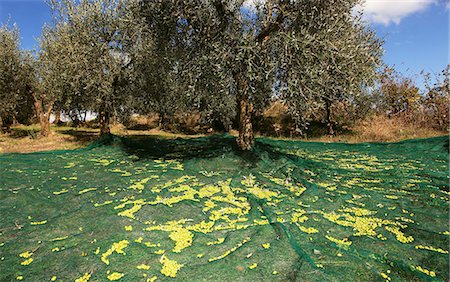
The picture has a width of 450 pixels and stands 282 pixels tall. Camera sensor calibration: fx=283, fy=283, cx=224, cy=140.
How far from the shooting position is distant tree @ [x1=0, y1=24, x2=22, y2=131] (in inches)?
834

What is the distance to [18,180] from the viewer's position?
8766 millimetres

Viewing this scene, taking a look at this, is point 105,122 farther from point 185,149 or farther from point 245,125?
point 245,125

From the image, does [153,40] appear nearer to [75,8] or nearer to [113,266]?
[75,8]

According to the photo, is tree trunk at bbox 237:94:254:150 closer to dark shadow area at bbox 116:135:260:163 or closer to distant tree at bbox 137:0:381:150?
dark shadow area at bbox 116:135:260:163

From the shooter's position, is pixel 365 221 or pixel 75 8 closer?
pixel 365 221

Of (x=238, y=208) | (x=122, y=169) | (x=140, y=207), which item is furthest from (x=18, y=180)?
(x=238, y=208)

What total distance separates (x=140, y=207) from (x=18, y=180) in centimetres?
497

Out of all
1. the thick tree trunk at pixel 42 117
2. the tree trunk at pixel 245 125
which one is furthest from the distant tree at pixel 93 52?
the tree trunk at pixel 245 125

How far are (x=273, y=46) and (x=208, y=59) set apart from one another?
2.34 meters

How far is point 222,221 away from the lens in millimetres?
6020

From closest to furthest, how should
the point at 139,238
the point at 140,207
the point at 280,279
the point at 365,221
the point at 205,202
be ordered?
the point at 280,279 → the point at 139,238 → the point at 365,221 → the point at 140,207 → the point at 205,202

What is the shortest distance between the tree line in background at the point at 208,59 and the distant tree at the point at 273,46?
41mm

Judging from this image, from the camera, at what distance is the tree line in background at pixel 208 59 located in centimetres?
959

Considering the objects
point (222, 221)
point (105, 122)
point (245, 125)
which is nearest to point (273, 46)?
point (245, 125)
